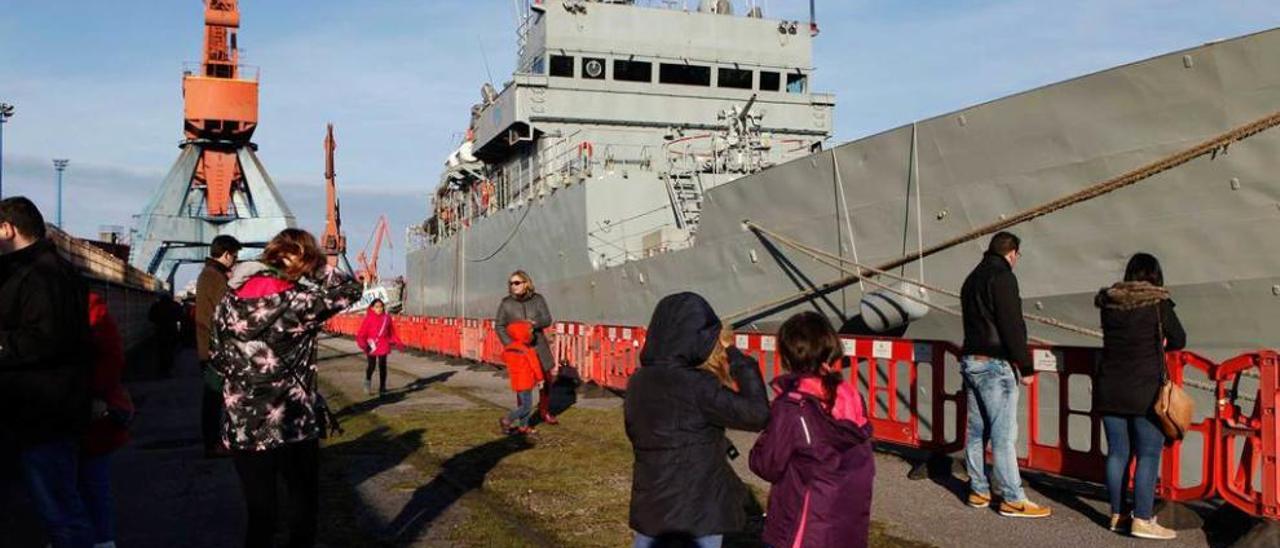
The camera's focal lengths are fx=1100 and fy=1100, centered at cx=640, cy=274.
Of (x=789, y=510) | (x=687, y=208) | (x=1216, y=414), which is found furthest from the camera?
(x=687, y=208)

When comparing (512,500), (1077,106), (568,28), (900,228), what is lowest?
(512,500)

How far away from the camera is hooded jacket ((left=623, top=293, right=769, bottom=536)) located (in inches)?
Answer: 141

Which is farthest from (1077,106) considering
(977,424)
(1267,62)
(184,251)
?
(184,251)

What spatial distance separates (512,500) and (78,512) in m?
2.85

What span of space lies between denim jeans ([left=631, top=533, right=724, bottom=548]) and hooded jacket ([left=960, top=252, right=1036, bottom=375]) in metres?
3.04

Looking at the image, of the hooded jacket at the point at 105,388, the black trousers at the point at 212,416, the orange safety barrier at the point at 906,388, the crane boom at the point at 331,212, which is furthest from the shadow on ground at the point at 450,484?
the crane boom at the point at 331,212

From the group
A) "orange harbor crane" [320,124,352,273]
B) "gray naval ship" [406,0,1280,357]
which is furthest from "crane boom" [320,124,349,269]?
"gray naval ship" [406,0,1280,357]

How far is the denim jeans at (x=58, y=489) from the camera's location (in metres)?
4.29

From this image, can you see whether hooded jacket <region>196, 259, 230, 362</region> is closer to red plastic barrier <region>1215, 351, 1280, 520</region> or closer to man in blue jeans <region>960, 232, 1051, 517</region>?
man in blue jeans <region>960, 232, 1051, 517</region>

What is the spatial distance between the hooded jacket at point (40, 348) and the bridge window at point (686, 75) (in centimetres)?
1743

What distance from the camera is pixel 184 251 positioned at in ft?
149

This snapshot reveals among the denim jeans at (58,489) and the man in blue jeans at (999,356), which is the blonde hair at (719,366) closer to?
the denim jeans at (58,489)

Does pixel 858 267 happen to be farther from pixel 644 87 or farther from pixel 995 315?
pixel 644 87

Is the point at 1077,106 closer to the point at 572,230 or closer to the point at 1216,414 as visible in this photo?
the point at 1216,414
